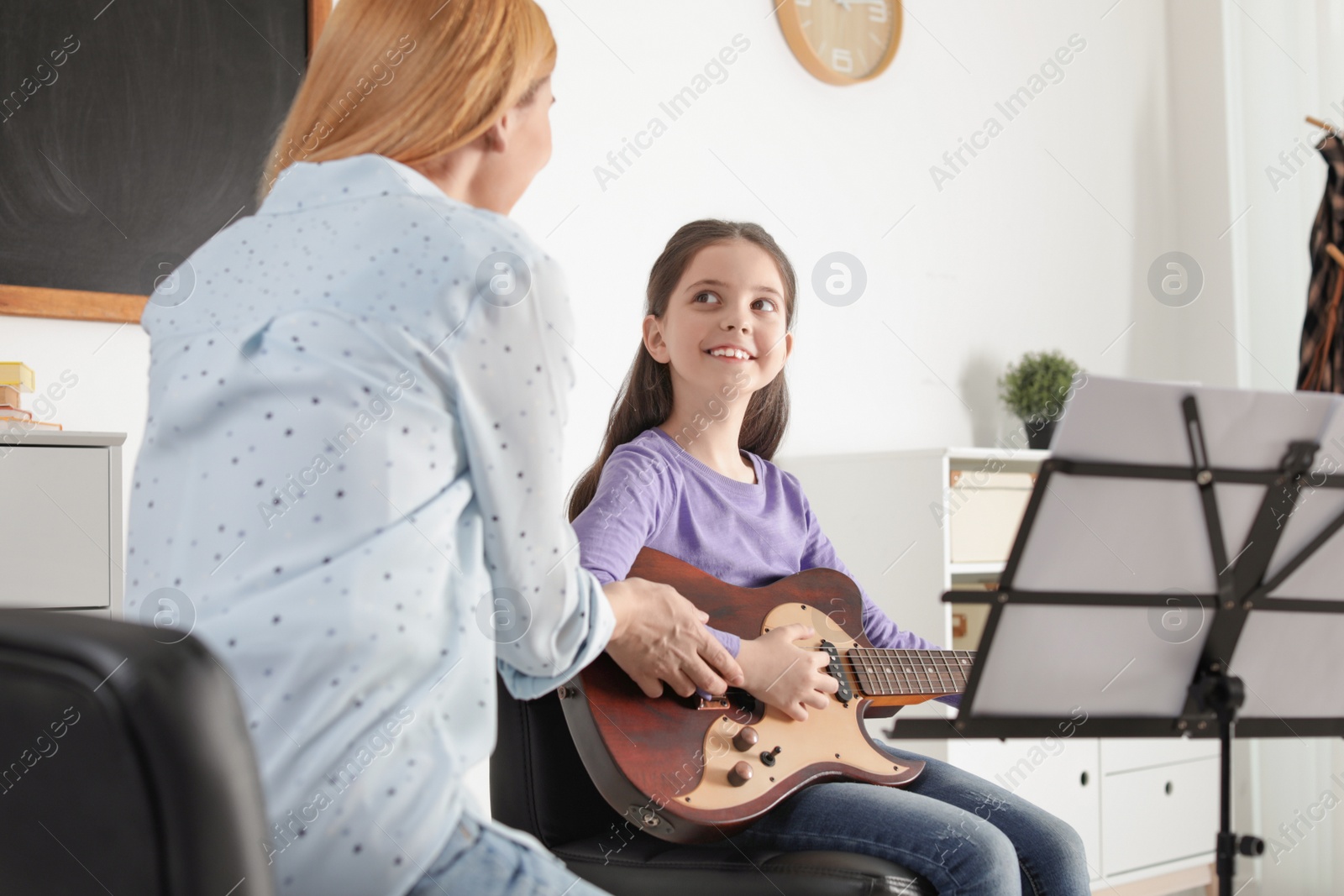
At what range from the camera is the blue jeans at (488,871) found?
0.72 m

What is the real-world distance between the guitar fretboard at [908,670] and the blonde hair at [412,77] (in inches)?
38.4

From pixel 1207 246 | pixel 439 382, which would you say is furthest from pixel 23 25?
pixel 1207 246

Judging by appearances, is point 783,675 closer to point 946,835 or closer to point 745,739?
point 745,739

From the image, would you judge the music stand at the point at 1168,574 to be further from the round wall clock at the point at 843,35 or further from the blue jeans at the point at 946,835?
the round wall clock at the point at 843,35

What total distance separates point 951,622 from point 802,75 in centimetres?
151

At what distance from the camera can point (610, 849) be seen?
1.32m

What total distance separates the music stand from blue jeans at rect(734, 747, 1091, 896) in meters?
0.24

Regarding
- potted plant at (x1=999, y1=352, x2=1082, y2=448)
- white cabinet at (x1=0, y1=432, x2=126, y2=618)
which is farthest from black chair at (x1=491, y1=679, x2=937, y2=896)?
potted plant at (x1=999, y1=352, x2=1082, y2=448)

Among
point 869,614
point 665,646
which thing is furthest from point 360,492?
point 869,614

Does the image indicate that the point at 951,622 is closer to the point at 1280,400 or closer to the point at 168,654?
the point at 1280,400

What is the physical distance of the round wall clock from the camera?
118 inches

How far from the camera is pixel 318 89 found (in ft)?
3.10

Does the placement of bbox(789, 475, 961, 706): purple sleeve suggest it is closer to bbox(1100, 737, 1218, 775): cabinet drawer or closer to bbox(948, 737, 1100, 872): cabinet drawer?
bbox(948, 737, 1100, 872): cabinet drawer

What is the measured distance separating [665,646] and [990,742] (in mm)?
1569
